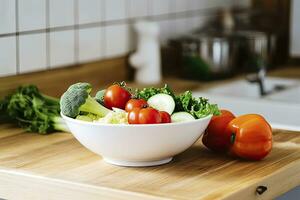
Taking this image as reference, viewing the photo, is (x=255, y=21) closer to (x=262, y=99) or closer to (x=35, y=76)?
(x=262, y=99)

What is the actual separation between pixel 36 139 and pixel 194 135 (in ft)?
1.63

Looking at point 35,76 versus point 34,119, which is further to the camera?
point 35,76

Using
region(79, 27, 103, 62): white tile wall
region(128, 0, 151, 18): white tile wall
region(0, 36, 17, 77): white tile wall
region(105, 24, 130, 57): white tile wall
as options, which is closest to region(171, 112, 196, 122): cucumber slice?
region(0, 36, 17, 77): white tile wall

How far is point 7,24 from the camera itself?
2.52m

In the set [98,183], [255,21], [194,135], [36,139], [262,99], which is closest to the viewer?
[98,183]

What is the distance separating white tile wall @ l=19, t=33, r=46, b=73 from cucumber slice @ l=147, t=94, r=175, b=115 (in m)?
0.75

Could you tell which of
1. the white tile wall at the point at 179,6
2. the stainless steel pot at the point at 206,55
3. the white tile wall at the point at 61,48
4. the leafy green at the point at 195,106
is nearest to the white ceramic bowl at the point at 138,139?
the leafy green at the point at 195,106

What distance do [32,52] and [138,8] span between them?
66 centimetres

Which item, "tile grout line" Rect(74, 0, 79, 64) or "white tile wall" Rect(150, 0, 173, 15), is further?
"white tile wall" Rect(150, 0, 173, 15)

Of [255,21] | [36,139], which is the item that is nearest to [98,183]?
[36,139]

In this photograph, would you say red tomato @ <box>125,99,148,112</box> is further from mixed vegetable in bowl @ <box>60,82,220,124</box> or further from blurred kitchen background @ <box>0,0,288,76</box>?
blurred kitchen background @ <box>0,0,288,76</box>

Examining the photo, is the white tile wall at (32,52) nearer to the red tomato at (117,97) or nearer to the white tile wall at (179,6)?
the red tomato at (117,97)

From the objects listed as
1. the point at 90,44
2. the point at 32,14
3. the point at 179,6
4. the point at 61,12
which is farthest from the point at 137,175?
the point at 179,6

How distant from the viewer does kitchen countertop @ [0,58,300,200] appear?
1729 millimetres
